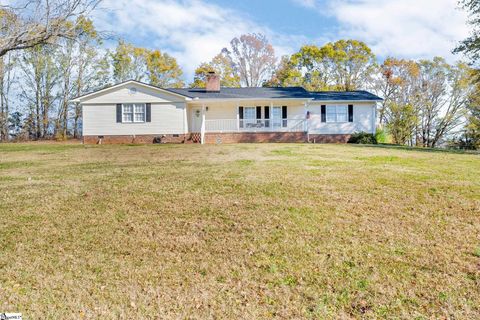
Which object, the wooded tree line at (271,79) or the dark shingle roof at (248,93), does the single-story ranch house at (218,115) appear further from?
the wooded tree line at (271,79)

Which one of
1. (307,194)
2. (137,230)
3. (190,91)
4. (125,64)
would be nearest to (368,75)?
(190,91)

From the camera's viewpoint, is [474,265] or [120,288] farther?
[474,265]

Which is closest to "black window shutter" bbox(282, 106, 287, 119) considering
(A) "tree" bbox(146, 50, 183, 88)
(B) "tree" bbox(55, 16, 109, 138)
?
(A) "tree" bbox(146, 50, 183, 88)

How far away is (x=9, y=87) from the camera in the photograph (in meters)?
32.2

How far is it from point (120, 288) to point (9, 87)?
35.6 m

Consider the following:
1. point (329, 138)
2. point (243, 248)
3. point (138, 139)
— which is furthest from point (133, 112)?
point (243, 248)

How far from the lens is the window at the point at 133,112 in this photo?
71.4 feet

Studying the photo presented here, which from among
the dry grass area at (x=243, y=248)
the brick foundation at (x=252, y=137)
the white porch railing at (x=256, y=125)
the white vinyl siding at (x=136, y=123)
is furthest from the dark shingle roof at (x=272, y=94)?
the dry grass area at (x=243, y=248)

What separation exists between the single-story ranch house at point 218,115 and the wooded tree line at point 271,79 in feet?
28.8

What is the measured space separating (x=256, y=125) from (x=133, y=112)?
25.3 feet

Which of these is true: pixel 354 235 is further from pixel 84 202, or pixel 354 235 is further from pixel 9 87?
pixel 9 87

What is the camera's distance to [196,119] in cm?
2325

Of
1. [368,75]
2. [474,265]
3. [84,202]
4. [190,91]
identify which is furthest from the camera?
[368,75]

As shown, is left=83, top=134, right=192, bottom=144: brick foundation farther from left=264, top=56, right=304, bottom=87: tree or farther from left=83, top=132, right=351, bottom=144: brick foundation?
left=264, top=56, right=304, bottom=87: tree
